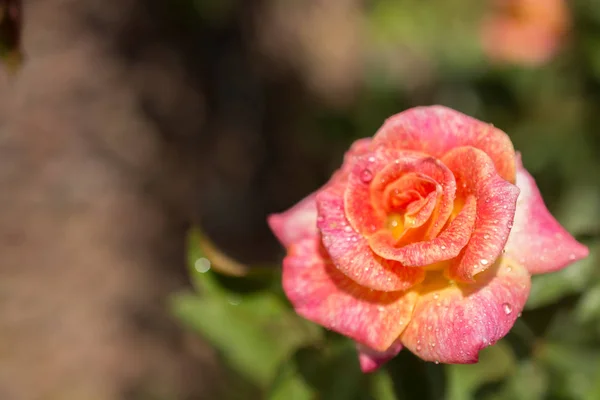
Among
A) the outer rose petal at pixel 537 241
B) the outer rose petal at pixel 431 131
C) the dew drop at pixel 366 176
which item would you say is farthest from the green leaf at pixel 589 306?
the dew drop at pixel 366 176

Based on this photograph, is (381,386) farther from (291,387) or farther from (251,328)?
(251,328)

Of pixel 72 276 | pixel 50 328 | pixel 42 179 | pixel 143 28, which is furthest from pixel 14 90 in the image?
pixel 50 328

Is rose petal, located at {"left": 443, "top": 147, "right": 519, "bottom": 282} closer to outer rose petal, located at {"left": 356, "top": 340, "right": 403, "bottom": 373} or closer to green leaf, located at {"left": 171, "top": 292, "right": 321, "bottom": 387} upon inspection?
outer rose petal, located at {"left": 356, "top": 340, "right": 403, "bottom": 373}

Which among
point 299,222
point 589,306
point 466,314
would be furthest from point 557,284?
point 299,222

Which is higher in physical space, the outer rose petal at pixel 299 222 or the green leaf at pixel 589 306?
the outer rose petal at pixel 299 222

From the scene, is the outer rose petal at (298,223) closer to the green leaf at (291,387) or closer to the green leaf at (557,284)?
the green leaf at (291,387)

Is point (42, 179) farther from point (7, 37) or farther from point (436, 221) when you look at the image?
point (436, 221)

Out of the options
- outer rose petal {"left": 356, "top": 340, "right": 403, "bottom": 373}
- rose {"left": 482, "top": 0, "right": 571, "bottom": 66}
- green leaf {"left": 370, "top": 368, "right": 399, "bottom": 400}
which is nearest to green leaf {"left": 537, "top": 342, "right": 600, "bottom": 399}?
green leaf {"left": 370, "top": 368, "right": 399, "bottom": 400}
